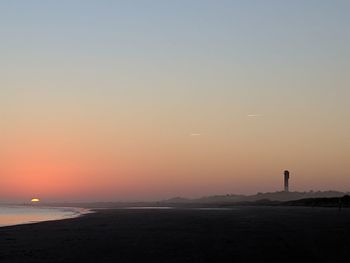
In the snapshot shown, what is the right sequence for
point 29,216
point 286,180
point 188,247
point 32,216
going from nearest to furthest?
point 188,247
point 32,216
point 29,216
point 286,180

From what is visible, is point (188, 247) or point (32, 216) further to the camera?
point (32, 216)

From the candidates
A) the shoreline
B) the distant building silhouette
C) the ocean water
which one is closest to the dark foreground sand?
the shoreline

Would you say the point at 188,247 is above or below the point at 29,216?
above

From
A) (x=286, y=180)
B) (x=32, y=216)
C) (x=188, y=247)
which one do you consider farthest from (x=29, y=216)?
(x=286, y=180)

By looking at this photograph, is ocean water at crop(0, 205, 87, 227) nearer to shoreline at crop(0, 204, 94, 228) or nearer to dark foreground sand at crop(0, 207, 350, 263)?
shoreline at crop(0, 204, 94, 228)

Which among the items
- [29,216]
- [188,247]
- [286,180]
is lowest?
[29,216]

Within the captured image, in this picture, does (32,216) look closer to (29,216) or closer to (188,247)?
(29,216)

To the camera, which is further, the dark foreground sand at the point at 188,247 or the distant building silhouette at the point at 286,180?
the distant building silhouette at the point at 286,180

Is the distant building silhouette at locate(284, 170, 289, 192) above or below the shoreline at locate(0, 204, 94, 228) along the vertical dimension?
above

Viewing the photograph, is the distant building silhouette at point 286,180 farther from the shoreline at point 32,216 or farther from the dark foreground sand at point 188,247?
the dark foreground sand at point 188,247

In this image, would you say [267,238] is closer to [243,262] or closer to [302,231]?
[302,231]

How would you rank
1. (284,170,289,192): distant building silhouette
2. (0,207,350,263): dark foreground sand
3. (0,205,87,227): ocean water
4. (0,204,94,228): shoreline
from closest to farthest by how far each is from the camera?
(0,207,350,263): dark foreground sand → (0,204,94,228): shoreline → (0,205,87,227): ocean water → (284,170,289,192): distant building silhouette

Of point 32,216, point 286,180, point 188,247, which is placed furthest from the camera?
point 286,180

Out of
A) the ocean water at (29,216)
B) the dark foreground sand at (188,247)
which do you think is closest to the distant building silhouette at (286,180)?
the ocean water at (29,216)
